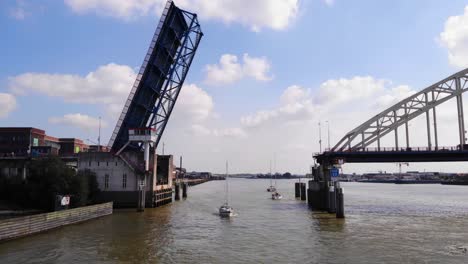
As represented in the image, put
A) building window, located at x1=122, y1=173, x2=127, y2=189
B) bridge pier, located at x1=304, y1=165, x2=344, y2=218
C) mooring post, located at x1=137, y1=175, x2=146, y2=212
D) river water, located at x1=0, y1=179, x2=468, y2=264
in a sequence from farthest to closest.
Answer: building window, located at x1=122, y1=173, x2=127, y2=189, mooring post, located at x1=137, y1=175, x2=146, y2=212, bridge pier, located at x1=304, y1=165, x2=344, y2=218, river water, located at x1=0, y1=179, x2=468, y2=264

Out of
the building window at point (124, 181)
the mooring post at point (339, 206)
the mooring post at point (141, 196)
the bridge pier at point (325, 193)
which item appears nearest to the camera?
the mooring post at point (339, 206)

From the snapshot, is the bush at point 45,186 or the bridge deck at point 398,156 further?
the bridge deck at point 398,156

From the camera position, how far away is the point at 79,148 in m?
113

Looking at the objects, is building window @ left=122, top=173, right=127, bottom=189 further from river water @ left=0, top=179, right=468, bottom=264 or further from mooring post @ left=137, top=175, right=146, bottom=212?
river water @ left=0, top=179, right=468, bottom=264

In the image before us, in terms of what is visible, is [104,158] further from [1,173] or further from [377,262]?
[377,262]

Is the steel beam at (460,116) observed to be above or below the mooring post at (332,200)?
above

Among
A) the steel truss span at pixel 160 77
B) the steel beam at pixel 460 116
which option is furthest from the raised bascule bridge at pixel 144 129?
the steel beam at pixel 460 116

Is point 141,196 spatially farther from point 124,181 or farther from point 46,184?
point 46,184

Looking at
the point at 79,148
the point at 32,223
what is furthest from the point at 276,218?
the point at 79,148

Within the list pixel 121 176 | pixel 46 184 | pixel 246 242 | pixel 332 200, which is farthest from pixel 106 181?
pixel 246 242

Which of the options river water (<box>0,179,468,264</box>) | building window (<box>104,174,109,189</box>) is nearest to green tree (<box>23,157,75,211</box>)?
river water (<box>0,179,468,264</box>)

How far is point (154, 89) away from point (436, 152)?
137 ft

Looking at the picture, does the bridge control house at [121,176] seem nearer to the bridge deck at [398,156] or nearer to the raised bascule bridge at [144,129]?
the raised bascule bridge at [144,129]

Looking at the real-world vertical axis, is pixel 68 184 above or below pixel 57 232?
above
